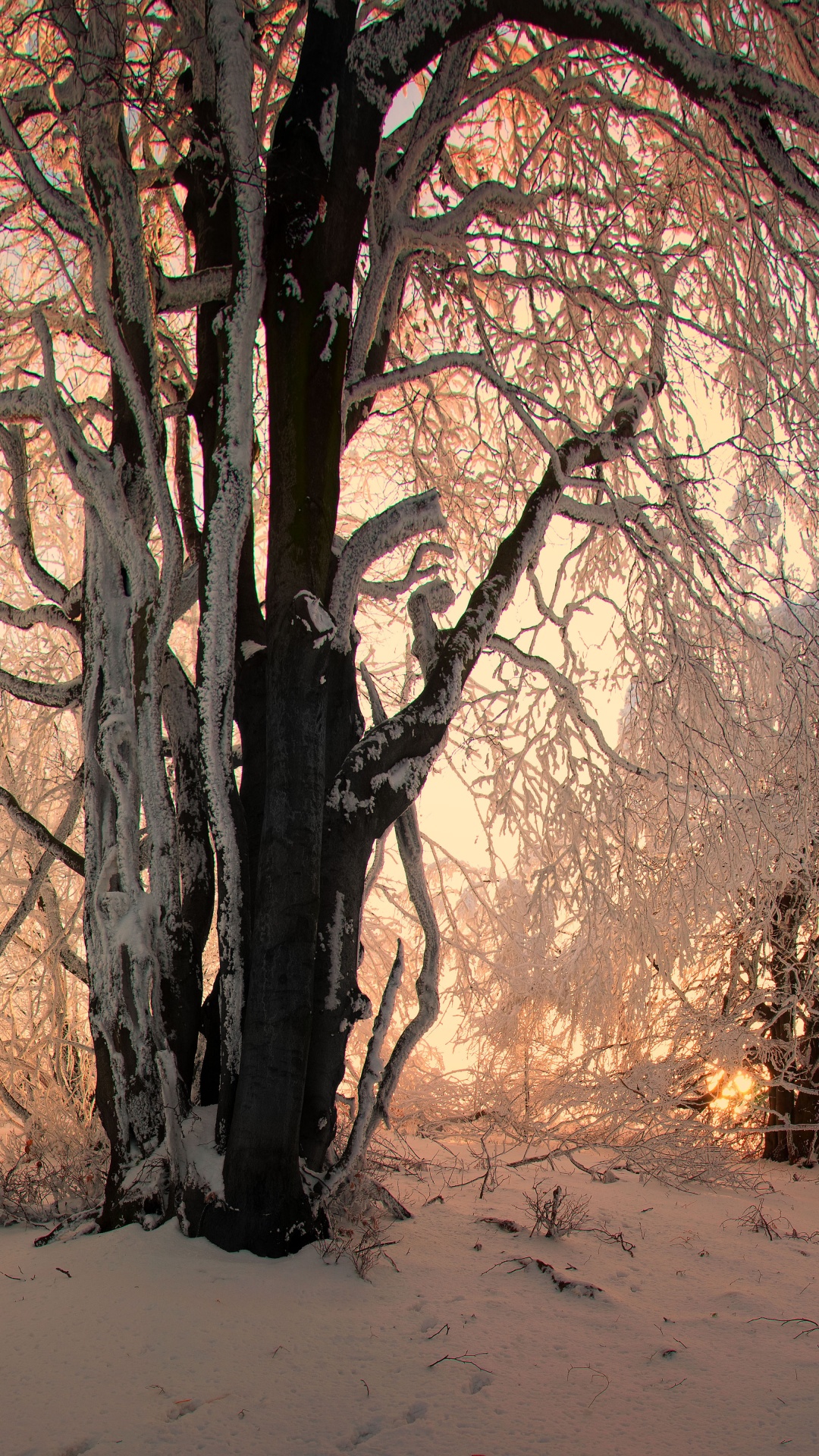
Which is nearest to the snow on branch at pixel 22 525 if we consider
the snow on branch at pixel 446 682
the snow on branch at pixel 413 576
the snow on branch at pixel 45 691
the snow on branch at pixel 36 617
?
the snow on branch at pixel 36 617

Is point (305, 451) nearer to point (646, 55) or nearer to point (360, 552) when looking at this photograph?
point (360, 552)

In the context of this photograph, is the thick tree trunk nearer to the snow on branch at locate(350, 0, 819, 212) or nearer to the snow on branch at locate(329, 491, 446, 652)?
the snow on branch at locate(329, 491, 446, 652)

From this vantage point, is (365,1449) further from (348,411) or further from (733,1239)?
(348,411)

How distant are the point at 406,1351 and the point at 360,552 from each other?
2999mm

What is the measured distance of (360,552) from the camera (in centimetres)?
426

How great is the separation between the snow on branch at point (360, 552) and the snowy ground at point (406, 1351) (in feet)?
8.20

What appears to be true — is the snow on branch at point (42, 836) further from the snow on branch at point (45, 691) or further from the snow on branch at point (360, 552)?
the snow on branch at point (360, 552)

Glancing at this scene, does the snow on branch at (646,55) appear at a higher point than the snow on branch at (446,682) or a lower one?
higher

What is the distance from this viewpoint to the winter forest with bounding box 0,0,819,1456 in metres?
3.47

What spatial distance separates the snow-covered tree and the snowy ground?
0.40 m

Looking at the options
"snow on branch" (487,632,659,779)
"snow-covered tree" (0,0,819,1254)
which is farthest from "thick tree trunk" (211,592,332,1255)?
"snow on branch" (487,632,659,779)

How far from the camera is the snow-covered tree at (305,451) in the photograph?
3744 mm

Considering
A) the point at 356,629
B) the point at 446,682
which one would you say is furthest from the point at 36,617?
the point at 446,682

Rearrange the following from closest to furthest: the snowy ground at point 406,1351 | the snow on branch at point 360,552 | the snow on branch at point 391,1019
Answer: the snowy ground at point 406,1351 → the snow on branch at point 391,1019 → the snow on branch at point 360,552
